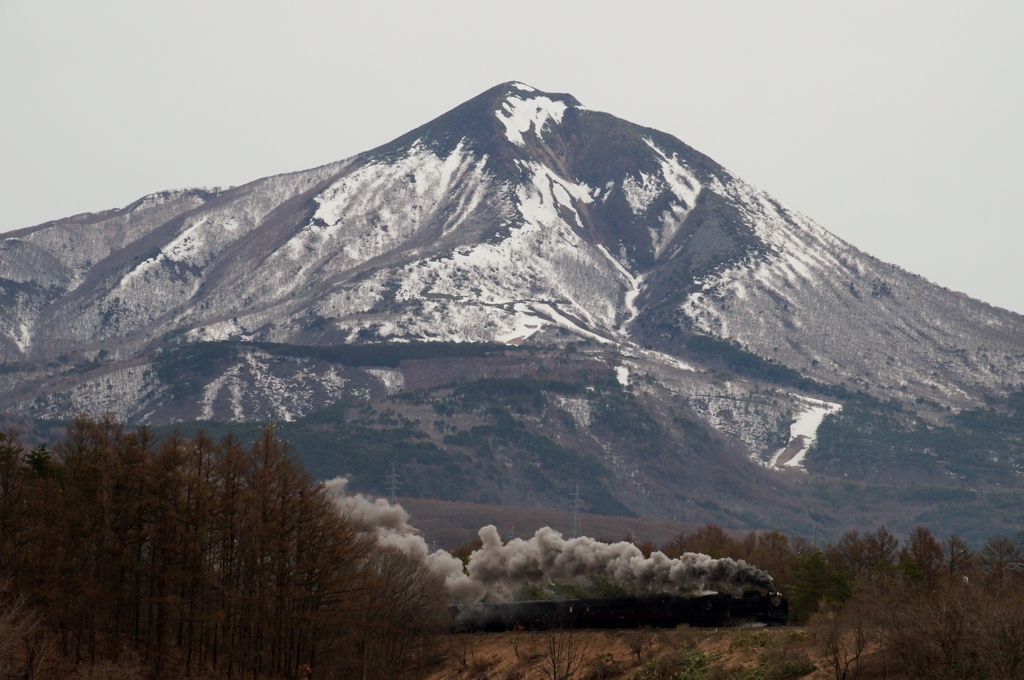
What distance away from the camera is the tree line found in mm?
80375

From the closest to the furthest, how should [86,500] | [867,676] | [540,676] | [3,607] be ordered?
[867,676]
[3,607]
[86,500]
[540,676]

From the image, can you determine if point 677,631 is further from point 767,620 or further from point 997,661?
point 997,661

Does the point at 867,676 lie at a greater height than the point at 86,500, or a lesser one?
lesser

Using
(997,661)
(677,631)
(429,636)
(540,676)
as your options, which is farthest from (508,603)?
(997,661)

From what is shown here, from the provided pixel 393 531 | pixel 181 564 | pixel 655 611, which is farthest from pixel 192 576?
pixel 393 531

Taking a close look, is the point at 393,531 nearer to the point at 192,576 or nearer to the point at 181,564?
the point at 181,564

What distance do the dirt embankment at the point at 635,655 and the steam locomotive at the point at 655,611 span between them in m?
1.46

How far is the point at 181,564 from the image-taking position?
83375 mm

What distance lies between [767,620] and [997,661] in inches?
1210

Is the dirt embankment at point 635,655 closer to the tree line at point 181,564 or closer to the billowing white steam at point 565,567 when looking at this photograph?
the billowing white steam at point 565,567

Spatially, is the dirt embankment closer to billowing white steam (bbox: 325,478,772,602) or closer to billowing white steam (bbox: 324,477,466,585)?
billowing white steam (bbox: 325,478,772,602)

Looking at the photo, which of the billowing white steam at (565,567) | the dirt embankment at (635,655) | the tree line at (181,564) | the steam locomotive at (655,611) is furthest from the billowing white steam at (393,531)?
the tree line at (181,564)

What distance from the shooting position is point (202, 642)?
3465 inches

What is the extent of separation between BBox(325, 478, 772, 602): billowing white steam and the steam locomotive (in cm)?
211
